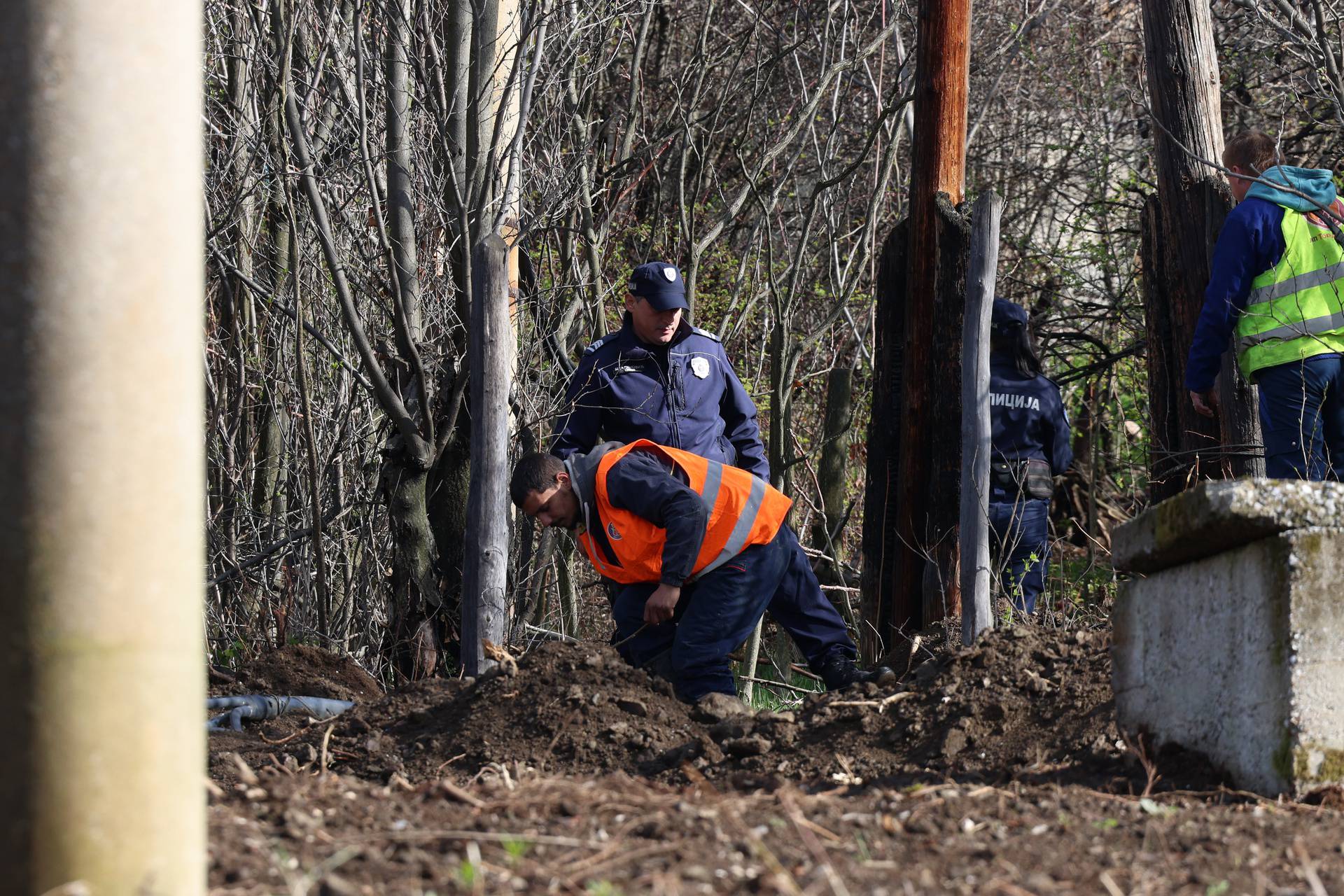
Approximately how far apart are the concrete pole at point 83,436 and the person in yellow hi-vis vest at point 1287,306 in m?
4.71

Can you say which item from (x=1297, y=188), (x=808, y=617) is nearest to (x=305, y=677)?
(x=808, y=617)

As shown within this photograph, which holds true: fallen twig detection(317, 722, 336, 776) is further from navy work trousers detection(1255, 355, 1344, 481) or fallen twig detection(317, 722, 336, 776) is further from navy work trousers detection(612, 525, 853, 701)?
navy work trousers detection(1255, 355, 1344, 481)

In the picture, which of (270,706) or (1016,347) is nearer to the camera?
(270,706)

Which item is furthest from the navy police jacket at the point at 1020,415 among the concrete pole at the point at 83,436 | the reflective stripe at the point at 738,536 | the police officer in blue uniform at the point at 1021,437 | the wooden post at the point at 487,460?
the concrete pole at the point at 83,436

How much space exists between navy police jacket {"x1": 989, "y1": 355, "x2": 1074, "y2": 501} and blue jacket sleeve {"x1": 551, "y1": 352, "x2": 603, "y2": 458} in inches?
77.6

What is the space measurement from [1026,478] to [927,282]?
104 cm

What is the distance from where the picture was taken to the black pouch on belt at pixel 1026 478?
5.96m

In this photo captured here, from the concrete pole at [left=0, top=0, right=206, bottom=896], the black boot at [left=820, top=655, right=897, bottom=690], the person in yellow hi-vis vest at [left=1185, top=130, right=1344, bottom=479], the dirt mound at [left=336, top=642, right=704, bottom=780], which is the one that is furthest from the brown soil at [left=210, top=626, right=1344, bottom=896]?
the person in yellow hi-vis vest at [left=1185, top=130, right=1344, bottom=479]

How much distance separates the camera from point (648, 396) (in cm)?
531

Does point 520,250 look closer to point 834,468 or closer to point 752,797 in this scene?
point 834,468

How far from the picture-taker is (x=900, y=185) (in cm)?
1034

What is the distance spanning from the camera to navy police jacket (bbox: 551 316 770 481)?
530 cm

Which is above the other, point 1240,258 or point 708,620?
point 1240,258

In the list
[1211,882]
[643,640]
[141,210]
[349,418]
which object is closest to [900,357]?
[643,640]
